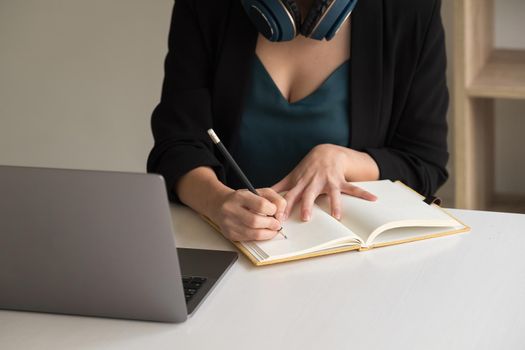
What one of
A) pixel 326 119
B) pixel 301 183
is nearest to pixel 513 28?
pixel 326 119

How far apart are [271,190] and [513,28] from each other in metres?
1.86

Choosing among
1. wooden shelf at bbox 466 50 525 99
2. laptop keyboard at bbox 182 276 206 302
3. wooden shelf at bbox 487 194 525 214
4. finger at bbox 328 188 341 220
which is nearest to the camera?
laptop keyboard at bbox 182 276 206 302

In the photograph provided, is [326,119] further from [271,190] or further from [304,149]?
[271,190]

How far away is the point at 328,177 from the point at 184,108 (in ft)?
1.31

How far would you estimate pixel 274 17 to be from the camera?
1.68 meters

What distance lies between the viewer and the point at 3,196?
45.3 inches

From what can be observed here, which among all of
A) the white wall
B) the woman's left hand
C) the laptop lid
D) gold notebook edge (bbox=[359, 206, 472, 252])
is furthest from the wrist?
the white wall

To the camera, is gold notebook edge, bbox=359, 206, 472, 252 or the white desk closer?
the white desk

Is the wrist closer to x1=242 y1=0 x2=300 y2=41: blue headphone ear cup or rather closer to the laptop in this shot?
x1=242 y1=0 x2=300 y2=41: blue headphone ear cup

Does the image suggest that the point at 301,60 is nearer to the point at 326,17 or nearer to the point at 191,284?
the point at 326,17

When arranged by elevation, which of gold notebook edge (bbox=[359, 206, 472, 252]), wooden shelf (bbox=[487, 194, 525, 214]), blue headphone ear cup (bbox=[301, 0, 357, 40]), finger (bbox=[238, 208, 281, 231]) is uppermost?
blue headphone ear cup (bbox=[301, 0, 357, 40])

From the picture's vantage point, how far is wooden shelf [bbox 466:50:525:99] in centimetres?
267

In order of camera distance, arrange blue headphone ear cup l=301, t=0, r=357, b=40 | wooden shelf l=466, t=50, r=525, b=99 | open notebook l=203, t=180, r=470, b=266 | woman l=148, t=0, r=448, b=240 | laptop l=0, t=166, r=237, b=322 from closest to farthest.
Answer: laptop l=0, t=166, r=237, b=322 < open notebook l=203, t=180, r=470, b=266 < blue headphone ear cup l=301, t=0, r=357, b=40 < woman l=148, t=0, r=448, b=240 < wooden shelf l=466, t=50, r=525, b=99

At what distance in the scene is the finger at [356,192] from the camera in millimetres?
1528
